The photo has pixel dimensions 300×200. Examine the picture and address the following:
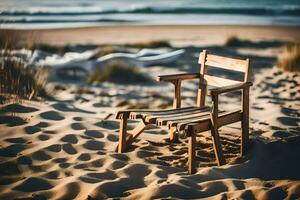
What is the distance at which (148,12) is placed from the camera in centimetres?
2712

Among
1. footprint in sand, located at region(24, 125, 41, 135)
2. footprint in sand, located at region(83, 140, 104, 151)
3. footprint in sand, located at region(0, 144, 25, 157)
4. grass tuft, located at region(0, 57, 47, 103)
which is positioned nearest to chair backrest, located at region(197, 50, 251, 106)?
footprint in sand, located at region(83, 140, 104, 151)

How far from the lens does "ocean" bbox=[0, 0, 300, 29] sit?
71.2ft

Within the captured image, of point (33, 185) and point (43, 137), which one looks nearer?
point (33, 185)

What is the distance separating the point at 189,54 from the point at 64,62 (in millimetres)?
3716

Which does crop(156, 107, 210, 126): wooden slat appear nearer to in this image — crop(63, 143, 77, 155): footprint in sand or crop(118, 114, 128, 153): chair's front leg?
crop(118, 114, 128, 153): chair's front leg

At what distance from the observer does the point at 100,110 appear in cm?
650

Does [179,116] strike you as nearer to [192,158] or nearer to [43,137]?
[192,158]

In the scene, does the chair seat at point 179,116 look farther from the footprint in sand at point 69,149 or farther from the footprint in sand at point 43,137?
the footprint in sand at point 43,137

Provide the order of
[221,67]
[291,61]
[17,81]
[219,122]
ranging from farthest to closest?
[291,61]
[17,81]
[221,67]
[219,122]

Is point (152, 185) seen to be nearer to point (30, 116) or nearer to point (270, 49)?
point (30, 116)

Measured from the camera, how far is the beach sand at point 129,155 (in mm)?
3854

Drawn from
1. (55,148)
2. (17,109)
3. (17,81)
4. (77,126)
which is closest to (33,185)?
(55,148)

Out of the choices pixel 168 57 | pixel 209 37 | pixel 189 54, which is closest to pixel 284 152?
pixel 168 57

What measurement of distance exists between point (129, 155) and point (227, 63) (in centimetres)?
137
